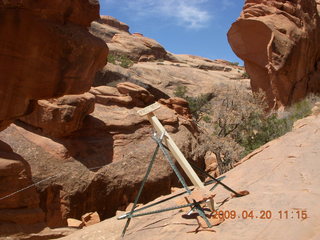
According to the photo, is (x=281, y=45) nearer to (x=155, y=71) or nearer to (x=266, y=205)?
(x=155, y=71)

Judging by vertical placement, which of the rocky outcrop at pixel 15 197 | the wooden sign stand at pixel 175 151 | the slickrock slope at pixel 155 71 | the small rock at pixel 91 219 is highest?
the slickrock slope at pixel 155 71

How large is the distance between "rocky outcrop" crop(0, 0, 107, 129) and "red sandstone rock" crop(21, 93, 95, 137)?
4354mm

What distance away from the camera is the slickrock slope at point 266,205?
130 inches

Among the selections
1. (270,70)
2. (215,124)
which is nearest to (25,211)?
(215,124)

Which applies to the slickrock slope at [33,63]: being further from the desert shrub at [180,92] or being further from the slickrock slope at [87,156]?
the desert shrub at [180,92]

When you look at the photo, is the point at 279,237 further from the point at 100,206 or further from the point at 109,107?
the point at 109,107

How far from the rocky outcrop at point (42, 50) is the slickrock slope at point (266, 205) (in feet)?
9.54

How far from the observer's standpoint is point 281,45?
17.7 m

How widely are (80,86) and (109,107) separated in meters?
6.67

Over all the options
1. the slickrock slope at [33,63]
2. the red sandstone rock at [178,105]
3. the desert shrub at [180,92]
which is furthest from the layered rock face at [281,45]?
the slickrock slope at [33,63]

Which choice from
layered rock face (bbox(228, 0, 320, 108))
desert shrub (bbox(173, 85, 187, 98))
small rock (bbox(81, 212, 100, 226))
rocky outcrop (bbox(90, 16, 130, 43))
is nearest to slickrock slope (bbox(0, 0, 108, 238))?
small rock (bbox(81, 212, 100, 226))

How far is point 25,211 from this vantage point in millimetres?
7758

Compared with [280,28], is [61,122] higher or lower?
lower

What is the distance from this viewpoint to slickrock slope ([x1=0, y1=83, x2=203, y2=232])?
34.2 feet
